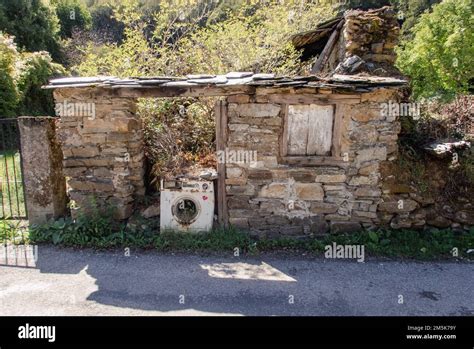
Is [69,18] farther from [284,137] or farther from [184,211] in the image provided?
[284,137]

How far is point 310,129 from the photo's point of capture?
16.4 feet

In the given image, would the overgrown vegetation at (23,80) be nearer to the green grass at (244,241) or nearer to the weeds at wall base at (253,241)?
the weeds at wall base at (253,241)

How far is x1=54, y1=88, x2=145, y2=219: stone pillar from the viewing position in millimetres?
4953

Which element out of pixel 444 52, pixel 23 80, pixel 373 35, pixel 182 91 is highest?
pixel 444 52

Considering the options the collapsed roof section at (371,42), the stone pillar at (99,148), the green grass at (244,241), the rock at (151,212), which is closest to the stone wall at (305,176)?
the green grass at (244,241)

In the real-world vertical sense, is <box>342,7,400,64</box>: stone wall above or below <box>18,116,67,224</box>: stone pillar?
above

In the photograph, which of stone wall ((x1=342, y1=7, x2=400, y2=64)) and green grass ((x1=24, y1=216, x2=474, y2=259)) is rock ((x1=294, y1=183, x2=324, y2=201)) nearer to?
green grass ((x1=24, y1=216, x2=474, y2=259))

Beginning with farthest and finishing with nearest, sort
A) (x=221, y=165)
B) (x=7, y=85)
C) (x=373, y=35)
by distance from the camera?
(x=7, y=85) → (x=373, y=35) → (x=221, y=165)

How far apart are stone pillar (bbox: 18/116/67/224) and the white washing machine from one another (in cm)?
176

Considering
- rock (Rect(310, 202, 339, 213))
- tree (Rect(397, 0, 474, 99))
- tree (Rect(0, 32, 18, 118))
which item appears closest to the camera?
rock (Rect(310, 202, 339, 213))

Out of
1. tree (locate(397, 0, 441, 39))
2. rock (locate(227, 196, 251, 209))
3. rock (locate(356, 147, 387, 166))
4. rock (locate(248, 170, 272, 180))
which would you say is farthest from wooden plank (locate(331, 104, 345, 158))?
tree (locate(397, 0, 441, 39))

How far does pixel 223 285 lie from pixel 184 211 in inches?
59.0

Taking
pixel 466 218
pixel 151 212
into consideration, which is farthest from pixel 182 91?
pixel 466 218

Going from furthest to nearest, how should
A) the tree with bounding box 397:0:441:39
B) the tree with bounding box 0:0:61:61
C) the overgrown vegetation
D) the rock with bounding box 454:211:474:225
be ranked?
the tree with bounding box 397:0:441:39 → the tree with bounding box 0:0:61:61 → the overgrown vegetation → the rock with bounding box 454:211:474:225
